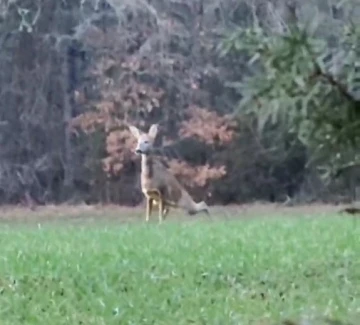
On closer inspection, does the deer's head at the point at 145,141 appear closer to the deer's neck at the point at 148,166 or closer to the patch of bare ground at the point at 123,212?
the deer's neck at the point at 148,166

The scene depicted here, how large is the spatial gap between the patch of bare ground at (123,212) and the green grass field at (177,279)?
7.21 metres

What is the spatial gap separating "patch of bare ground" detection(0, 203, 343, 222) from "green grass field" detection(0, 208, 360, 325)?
7.21 meters

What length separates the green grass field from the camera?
8.66m

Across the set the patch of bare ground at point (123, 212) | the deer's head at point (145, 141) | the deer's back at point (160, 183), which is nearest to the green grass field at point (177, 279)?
the deer's back at point (160, 183)

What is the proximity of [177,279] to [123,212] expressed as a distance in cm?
1171

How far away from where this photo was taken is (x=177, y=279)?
385 inches

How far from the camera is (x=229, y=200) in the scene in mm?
23344

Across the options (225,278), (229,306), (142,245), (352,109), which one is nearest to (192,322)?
(229,306)

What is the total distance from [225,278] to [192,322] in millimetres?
1328

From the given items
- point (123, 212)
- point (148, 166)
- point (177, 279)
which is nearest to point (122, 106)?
point (123, 212)

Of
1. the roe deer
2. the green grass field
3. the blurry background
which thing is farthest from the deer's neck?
the green grass field

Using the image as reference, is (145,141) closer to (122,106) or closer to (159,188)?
(159,188)

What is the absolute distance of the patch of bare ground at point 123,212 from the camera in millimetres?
19922

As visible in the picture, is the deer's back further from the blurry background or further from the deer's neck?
the blurry background
